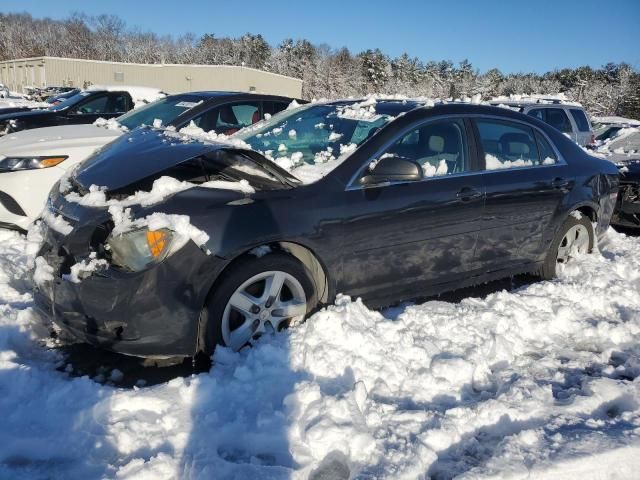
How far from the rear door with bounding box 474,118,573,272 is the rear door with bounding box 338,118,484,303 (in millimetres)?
159

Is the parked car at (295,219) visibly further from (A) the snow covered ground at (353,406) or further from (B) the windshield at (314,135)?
(A) the snow covered ground at (353,406)

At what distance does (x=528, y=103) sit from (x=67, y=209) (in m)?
10.4

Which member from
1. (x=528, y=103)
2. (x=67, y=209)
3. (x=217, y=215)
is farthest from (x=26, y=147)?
(x=528, y=103)

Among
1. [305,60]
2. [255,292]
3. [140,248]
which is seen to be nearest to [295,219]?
[255,292]

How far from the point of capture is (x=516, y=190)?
424 centimetres

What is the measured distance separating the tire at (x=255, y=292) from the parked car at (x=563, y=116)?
909 centimetres

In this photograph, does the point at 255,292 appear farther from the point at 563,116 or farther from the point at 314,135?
the point at 563,116

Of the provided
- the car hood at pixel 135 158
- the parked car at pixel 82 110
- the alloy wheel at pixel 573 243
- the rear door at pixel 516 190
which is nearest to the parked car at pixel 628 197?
the alloy wheel at pixel 573 243

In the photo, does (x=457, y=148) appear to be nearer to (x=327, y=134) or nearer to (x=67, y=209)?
(x=327, y=134)

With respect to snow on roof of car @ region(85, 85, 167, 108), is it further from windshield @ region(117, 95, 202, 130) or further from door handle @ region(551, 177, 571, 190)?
door handle @ region(551, 177, 571, 190)

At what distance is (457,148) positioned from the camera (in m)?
4.05

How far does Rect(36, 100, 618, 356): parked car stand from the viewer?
2816mm

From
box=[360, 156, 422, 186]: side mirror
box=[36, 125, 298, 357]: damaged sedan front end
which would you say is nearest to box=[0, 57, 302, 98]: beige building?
box=[360, 156, 422, 186]: side mirror

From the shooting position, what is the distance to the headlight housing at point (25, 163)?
4984 mm
